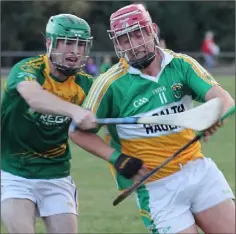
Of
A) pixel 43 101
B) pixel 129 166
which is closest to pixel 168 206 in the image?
pixel 129 166

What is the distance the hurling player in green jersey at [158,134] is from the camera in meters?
4.96

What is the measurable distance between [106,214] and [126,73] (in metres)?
4.21

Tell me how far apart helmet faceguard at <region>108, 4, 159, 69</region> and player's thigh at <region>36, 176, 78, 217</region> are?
4.12 ft

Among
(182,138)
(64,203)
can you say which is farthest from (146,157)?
(64,203)

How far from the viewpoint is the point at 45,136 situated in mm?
5758

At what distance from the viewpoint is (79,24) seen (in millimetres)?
5652

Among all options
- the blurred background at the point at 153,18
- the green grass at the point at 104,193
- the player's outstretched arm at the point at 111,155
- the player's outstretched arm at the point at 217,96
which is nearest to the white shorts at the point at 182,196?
the player's outstretched arm at the point at 111,155

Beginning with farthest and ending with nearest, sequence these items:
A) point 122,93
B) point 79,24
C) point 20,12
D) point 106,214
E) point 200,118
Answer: point 20,12 → point 106,214 → point 79,24 → point 122,93 → point 200,118

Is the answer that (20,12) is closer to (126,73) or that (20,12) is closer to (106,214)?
A: (106,214)

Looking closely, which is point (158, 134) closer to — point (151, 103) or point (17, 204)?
point (151, 103)

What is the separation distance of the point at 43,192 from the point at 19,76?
0.92m

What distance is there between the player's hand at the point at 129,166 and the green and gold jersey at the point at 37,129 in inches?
37.4

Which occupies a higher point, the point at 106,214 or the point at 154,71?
the point at 154,71

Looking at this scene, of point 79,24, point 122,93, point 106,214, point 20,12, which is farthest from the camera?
point 20,12
